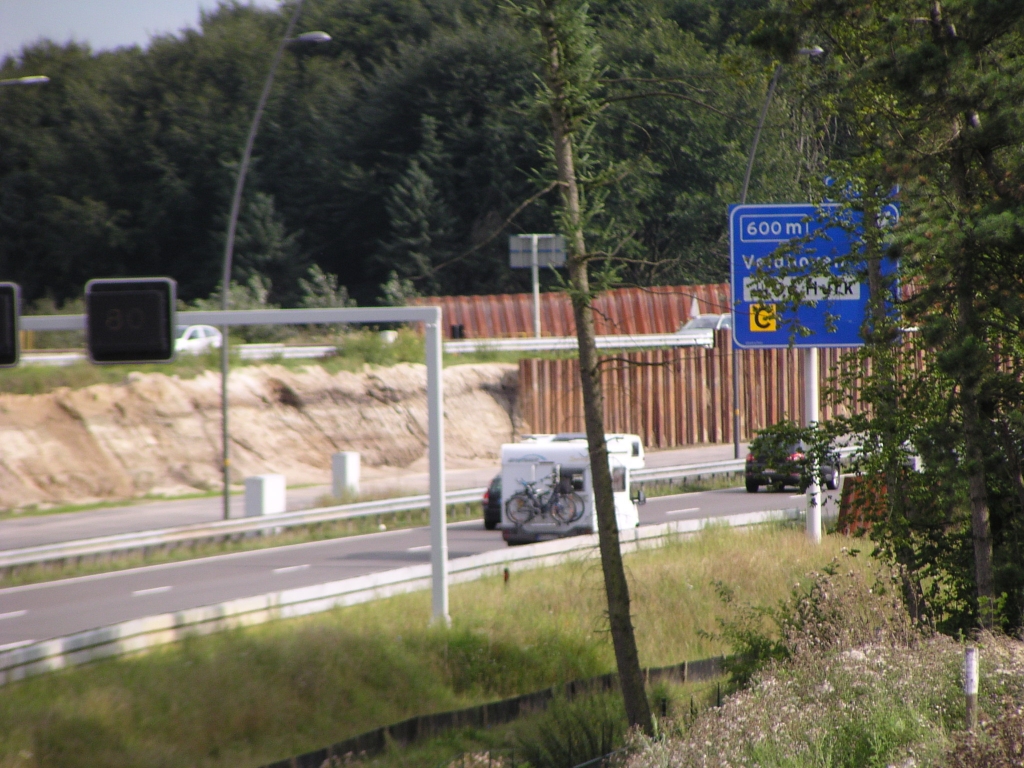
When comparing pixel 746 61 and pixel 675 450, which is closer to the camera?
pixel 746 61

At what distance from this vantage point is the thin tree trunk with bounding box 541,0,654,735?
10961 mm

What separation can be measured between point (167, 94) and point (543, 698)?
53682 mm

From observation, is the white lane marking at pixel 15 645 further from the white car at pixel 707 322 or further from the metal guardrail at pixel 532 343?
the white car at pixel 707 322

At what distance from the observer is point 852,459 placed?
12742 millimetres

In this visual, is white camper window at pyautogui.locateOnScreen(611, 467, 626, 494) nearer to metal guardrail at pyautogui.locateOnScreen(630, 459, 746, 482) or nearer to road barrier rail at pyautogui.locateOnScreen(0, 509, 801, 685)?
road barrier rail at pyautogui.locateOnScreen(0, 509, 801, 685)

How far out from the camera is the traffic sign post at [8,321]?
35.4 ft

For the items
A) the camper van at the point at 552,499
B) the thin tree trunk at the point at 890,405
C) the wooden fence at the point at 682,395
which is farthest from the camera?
the wooden fence at the point at 682,395

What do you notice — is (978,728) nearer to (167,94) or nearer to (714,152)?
(714,152)

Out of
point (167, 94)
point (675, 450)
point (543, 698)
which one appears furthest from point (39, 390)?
point (167, 94)

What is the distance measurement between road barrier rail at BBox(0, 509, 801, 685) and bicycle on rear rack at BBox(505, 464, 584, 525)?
4.25ft

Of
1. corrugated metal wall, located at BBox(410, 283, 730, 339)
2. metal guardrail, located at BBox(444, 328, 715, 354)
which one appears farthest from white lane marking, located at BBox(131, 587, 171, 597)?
corrugated metal wall, located at BBox(410, 283, 730, 339)

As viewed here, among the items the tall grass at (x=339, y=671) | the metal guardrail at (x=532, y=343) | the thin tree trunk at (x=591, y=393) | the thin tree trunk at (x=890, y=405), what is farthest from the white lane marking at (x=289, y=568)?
the metal guardrail at (x=532, y=343)

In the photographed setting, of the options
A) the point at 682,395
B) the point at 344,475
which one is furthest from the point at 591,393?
the point at 682,395

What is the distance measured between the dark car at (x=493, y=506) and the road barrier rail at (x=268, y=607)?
422cm
